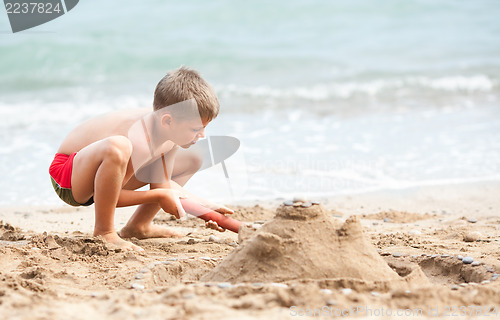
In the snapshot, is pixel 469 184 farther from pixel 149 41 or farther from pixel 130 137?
pixel 149 41

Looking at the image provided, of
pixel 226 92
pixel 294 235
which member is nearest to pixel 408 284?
pixel 294 235

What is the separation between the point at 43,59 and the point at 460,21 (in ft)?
30.5

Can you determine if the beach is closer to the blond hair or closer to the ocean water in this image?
the ocean water

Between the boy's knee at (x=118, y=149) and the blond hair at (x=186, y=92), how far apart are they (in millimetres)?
264

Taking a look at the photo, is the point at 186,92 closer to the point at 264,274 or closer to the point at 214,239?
the point at 214,239

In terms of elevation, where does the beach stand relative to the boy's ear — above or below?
below

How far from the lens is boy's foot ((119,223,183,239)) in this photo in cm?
335

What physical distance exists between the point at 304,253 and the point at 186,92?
3.65ft

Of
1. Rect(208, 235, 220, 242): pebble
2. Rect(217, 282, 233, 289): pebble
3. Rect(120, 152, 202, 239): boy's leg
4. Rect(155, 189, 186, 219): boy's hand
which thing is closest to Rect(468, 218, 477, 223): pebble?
Rect(208, 235, 220, 242): pebble

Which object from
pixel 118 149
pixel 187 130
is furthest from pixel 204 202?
pixel 118 149

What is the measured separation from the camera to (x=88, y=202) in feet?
10.3

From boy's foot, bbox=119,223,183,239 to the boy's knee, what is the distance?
25.4 inches

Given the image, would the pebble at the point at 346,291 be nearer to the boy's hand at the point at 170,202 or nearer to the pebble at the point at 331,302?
the pebble at the point at 331,302

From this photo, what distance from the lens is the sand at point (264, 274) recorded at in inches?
74.5
